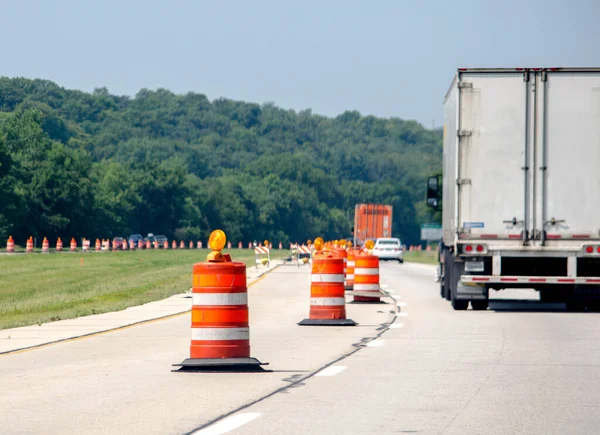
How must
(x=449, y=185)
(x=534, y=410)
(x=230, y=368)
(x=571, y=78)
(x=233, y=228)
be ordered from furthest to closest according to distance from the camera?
(x=233, y=228) → (x=449, y=185) → (x=571, y=78) → (x=230, y=368) → (x=534, y=410)

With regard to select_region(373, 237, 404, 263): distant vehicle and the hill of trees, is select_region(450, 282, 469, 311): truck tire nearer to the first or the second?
select_region(373, 237, 404, 263): distant vehicle

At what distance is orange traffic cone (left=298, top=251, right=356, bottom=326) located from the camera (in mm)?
18594

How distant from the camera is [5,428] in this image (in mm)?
8641

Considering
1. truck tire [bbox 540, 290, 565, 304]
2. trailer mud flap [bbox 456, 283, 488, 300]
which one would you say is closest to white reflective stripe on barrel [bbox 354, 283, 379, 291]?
trailer mud flap [bbox 456, 283, 488, 300]

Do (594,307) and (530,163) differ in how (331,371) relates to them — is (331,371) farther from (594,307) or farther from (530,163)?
(594,307)

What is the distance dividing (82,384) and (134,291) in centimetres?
2029

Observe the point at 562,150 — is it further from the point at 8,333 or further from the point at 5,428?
the point at 5,428

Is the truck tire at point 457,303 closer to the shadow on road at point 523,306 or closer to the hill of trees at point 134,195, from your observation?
the shadow on road at point 523,306

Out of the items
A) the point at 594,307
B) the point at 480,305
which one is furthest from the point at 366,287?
the point at 594,307

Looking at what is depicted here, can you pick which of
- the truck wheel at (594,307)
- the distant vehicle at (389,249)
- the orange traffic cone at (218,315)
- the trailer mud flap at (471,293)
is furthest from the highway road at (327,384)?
the distant vehicle at (389,249)

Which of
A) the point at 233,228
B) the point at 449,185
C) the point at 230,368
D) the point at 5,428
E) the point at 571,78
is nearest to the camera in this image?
the point at 5,428

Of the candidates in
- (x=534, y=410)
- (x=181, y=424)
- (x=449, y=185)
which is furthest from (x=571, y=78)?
(x=181, y=424)

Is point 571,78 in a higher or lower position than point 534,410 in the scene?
higher

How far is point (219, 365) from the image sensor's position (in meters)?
12.1
